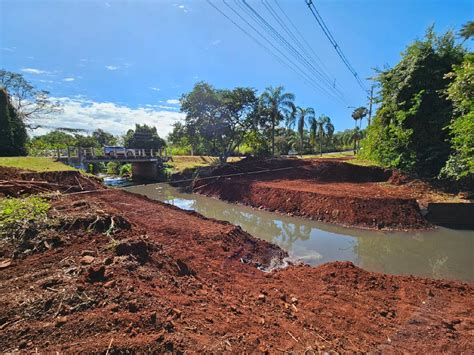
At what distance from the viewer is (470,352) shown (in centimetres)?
348

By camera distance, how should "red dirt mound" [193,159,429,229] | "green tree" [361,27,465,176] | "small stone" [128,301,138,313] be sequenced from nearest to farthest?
"small stone" [128,301,138,313]
"red dirt mound" [193,159,429,229]
"green tree" [361,27,465,176]

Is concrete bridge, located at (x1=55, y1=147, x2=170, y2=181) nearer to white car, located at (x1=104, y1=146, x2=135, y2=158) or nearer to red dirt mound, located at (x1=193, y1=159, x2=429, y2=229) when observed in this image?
white car, located at (x1=104, y1=146, x2=135, y2=158)

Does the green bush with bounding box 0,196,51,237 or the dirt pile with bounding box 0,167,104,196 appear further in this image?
the dirt pile with bounding box 0,167,104,196

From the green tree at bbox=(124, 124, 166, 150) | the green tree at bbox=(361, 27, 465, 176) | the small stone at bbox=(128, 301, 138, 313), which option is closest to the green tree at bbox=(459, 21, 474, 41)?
the green tree at bbox=(361, 27, 465, 176)

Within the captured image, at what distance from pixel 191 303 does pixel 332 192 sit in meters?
11.2

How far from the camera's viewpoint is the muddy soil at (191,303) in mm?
2799

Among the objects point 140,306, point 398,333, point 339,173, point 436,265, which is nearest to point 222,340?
point 140,306

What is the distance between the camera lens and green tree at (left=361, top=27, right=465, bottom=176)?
13703 mm

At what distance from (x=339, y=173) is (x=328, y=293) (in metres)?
14.5

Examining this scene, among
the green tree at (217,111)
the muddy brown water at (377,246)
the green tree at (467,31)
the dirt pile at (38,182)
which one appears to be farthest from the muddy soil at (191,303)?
the green tree at (217,111)

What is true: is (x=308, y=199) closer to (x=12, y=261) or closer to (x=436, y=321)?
(x=436, y=321)

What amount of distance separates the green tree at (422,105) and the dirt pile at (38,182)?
17.5 metres

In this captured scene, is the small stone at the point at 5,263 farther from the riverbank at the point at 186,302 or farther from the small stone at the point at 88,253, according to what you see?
the small stone at the point at 88,253

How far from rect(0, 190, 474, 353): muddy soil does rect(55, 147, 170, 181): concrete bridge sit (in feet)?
54.6
